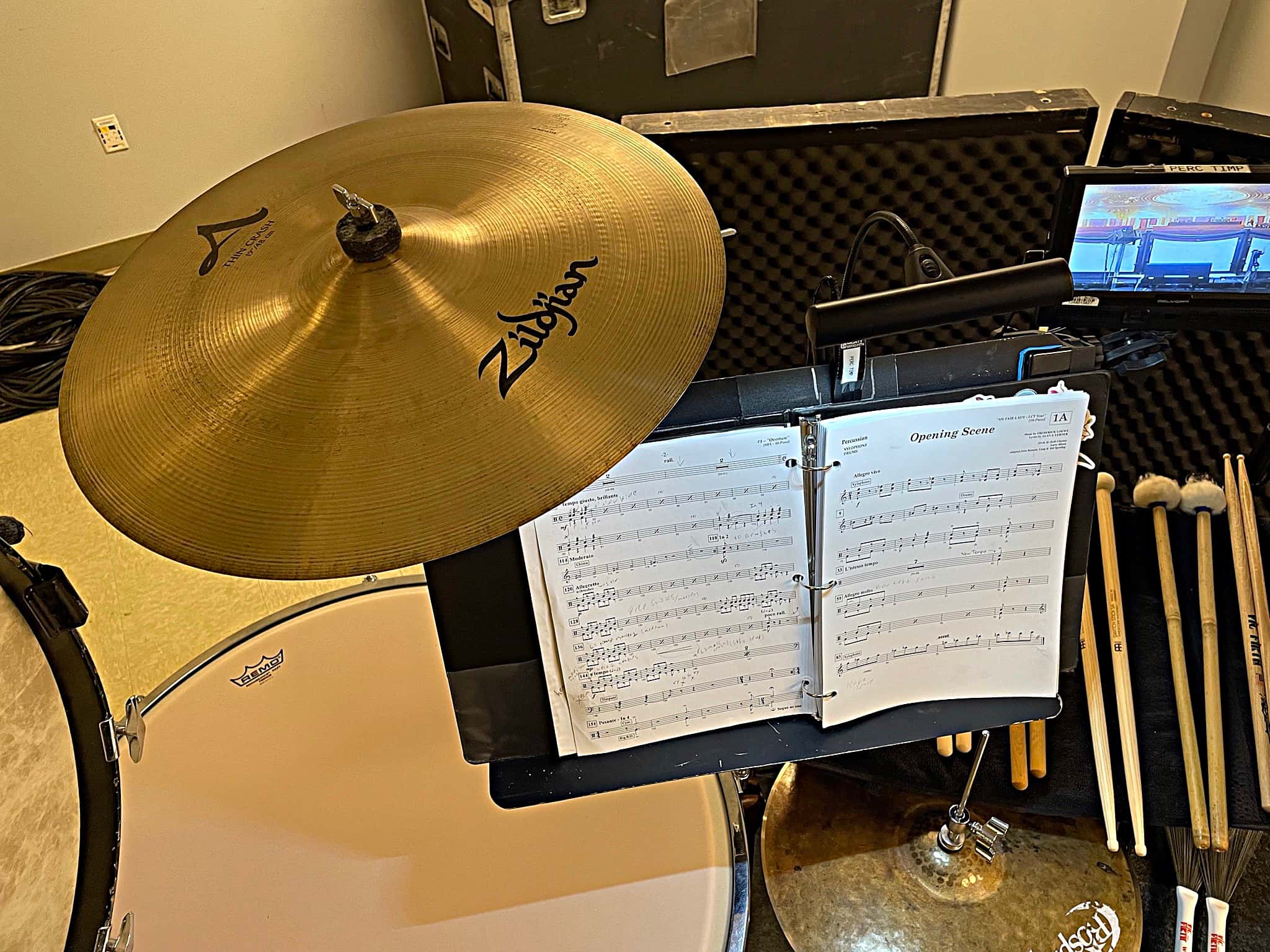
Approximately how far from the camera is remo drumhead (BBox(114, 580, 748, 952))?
938mm

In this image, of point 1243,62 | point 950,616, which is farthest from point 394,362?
point 1243,62

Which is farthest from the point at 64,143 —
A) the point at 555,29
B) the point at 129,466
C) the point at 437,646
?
the point at 129,466

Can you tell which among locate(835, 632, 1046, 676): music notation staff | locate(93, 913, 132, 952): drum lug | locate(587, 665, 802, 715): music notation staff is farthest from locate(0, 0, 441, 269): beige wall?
locate(835, 632, 1046, 676): music notation staff

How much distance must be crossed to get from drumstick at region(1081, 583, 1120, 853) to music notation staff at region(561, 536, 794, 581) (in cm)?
40

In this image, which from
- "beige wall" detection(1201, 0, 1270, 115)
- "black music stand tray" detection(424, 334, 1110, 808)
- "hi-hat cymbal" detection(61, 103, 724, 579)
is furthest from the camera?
"beige wall" detection(1201, 0, 1270, 115)

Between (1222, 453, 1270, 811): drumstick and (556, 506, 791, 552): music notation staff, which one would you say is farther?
(1222, 453, 1270, 811): drumstick

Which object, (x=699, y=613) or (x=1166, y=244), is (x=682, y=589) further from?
(x=1166, y=244)

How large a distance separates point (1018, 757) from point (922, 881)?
209 mm

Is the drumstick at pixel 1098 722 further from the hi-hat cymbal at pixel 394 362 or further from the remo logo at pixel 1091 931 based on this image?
the hi-hat cymbal at pixel 394 362

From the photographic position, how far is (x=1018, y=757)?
111cm

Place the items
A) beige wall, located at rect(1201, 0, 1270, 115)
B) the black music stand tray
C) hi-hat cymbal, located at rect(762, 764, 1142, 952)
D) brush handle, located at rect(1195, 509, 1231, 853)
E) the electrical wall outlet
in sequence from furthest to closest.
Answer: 1. the electrical wall outlet
2. beige wall, located at rect(1201, 0, 1270, 115)
3. hi-hat cymbal, located at rect(762, 764, 1142, 952)
4. brush handle, located at rect(1195, 509, 1231, 853)
5. the black music stand tray

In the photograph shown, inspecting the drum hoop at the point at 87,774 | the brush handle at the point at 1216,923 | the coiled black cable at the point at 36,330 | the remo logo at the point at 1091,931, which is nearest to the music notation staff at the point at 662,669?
the drum hoop at the point at 87,774

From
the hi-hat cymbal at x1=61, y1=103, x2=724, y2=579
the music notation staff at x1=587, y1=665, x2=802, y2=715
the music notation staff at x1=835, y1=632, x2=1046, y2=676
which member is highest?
the hi-hat cymbal at x1=61, y1=103, x2=724, y2=579

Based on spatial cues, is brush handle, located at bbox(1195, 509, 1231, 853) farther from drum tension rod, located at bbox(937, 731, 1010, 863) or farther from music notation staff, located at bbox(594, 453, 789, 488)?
music notation staff, located at bbox(594, 453, 789, 488)
